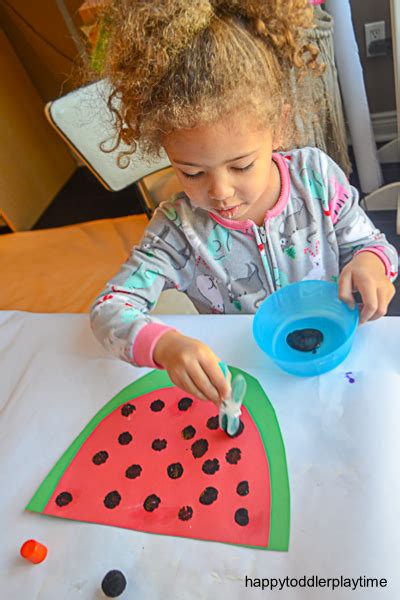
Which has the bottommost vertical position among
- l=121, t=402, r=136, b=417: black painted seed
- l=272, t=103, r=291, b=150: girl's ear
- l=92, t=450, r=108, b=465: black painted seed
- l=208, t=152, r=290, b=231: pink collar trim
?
l=92, t=450, r=108, b=465: black painted seed

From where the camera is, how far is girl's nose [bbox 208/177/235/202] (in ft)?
2.13

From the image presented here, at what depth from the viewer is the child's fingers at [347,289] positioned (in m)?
0.64

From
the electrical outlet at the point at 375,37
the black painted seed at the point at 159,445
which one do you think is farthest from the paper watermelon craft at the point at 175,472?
the electrical outlet at the point at 375,37

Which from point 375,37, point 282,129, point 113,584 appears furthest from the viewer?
point 375,37

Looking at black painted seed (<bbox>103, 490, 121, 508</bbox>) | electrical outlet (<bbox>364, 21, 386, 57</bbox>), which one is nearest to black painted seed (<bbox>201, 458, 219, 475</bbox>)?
black painted seed (<bbox>103, 490, 121, 508</bbox>)

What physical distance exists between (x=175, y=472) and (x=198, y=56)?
48cm

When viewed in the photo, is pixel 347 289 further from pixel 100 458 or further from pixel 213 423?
pixel 100 458

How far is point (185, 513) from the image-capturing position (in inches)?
21.9

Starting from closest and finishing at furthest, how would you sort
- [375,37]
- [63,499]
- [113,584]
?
[113,584]
[63,499]
[375,37]

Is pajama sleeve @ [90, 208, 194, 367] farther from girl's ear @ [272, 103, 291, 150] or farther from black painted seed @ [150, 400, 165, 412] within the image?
girl's ear @ [272, 103, 291, 150]

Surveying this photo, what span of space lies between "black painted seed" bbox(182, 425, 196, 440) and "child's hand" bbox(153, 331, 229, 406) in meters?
0.05

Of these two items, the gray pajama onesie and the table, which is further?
the gray pajama onesie

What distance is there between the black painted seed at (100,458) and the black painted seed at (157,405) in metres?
0.08

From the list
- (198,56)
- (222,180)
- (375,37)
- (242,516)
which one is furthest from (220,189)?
(375,37)
